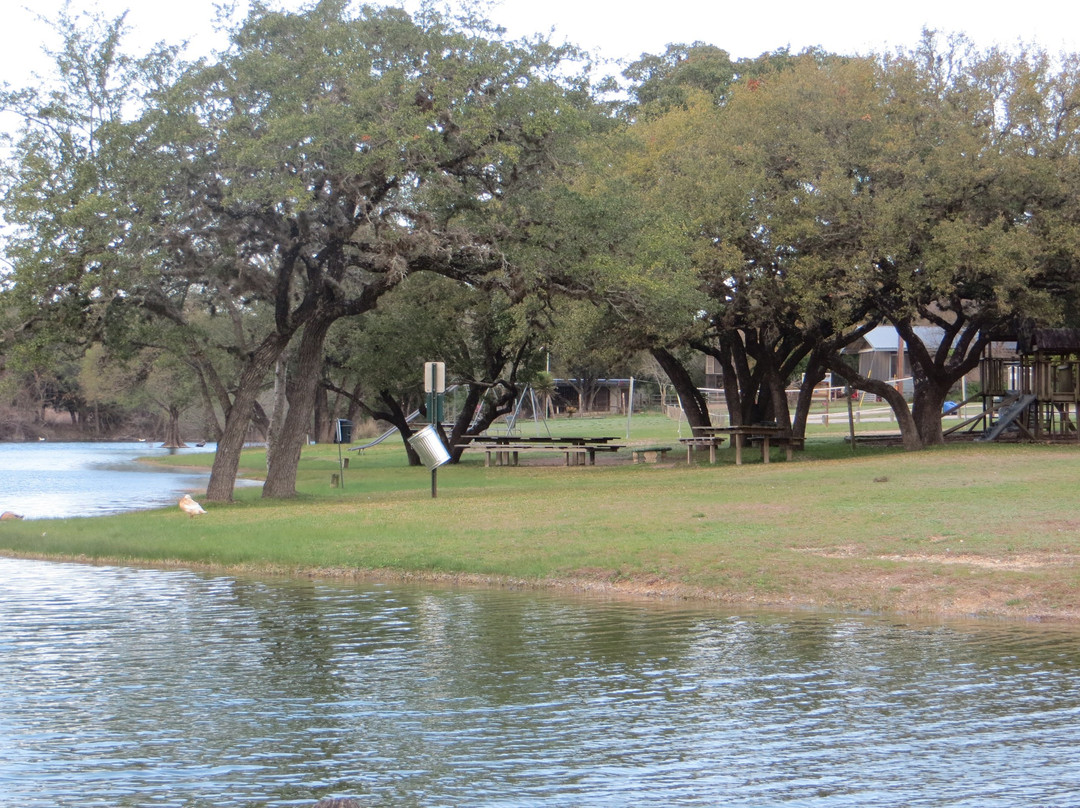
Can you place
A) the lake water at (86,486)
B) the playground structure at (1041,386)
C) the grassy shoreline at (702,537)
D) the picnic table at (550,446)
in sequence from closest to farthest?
the grassy shoreline at (702,537), the lake water at (86,486), the playground structure at (1041,386), the picnic table at (550,446)

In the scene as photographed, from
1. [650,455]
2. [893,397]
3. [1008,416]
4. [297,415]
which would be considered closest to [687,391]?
[650,455]

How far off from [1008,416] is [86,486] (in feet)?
92.2

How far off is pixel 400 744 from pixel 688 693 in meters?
2.45

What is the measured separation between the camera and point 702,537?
16500 mm

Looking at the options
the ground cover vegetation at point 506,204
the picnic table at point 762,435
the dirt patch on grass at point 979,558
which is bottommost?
the dirt patch on grass at point 979,558

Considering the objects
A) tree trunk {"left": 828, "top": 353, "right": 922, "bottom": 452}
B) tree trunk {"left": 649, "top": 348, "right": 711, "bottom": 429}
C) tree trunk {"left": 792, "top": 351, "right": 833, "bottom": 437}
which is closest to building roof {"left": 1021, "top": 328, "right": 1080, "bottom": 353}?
tree trunk {"left": 828, "top": 353, "right": 922, "bottom": 452}

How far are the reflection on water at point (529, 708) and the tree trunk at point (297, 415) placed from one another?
12805 mm

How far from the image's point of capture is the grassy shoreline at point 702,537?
535 inches

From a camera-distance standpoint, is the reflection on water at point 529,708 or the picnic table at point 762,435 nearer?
the reflection on water at point 529,708

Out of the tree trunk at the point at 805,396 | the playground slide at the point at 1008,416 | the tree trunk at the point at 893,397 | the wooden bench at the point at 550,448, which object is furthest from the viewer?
the wooden bench at the point at 550,448

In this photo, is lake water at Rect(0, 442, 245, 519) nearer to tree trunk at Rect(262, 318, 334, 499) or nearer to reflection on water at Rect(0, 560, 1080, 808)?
tree trunk at Rect(262, 318, 334, 499)

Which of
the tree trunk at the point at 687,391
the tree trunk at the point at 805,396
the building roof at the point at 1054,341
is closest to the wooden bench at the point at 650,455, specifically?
the tree trunk at the point at 687,391

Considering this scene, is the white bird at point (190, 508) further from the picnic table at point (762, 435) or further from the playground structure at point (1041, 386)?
the playground structure at point (1041, 386)

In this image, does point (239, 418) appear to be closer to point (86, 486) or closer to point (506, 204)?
point (506, 204)
